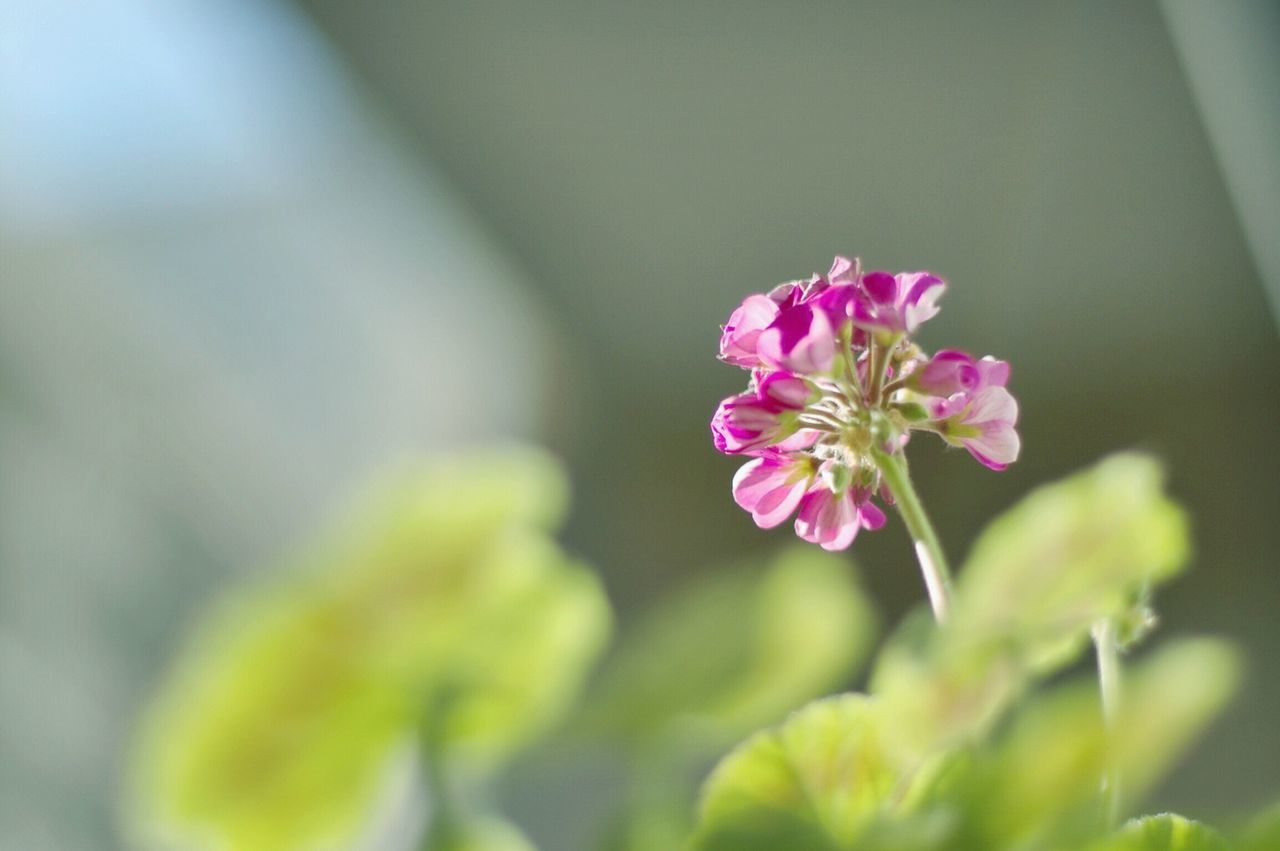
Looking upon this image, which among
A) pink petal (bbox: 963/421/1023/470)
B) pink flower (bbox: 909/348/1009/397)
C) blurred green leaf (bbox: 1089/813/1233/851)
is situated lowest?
blurred green leaf (bbox: 1089/813/1233/851)

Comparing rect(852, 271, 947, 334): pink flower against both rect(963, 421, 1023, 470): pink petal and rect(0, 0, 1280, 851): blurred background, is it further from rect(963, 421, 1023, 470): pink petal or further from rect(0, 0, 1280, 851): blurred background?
rect(0, 0, 1280, 851): blurred background

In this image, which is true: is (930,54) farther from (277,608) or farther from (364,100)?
(277,608)

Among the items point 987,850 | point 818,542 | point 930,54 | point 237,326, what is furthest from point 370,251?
point 987,850

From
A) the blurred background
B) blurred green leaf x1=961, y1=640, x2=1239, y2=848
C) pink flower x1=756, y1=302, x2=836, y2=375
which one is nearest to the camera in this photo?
blurred green leaf x1=961, y1=640, x2=1239, y2=848

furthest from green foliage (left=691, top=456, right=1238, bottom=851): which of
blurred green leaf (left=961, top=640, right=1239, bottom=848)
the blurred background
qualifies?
the blurred background

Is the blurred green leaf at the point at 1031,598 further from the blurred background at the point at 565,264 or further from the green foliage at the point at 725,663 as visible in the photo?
the blurred background at the point at 565,264

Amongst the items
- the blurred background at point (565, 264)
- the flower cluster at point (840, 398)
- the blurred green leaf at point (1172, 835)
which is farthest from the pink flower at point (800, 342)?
the blurred background at point (565, 264)
